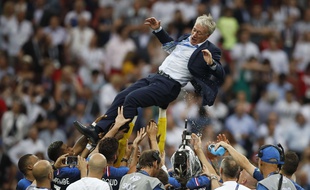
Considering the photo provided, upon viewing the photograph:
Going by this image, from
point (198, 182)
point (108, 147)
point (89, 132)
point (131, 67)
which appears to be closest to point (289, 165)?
point (198, 182)

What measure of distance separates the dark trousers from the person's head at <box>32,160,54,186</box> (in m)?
1.72

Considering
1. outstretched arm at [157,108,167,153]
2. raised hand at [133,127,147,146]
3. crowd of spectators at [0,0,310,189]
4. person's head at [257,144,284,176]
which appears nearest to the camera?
person's head at [257,144,284,176]

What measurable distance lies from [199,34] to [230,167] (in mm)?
2476

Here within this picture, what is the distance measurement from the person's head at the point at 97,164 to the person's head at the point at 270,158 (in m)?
2.17

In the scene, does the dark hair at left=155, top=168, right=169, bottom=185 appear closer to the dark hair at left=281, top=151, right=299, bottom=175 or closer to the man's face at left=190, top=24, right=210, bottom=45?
the dark hair at left=281, top=151, right=299, bottom=175

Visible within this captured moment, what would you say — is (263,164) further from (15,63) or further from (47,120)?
(15,63)

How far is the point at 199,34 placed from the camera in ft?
51.0

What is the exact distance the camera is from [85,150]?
15.6m

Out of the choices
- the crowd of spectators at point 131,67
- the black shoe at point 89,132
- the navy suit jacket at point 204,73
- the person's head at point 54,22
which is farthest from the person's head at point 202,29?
the person's head at point 54,22

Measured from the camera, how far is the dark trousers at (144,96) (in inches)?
607

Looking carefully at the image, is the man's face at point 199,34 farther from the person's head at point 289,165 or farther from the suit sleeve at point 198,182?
the person's head at point 289,165

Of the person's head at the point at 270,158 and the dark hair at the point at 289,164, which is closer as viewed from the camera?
the person's head at the point at 270,158

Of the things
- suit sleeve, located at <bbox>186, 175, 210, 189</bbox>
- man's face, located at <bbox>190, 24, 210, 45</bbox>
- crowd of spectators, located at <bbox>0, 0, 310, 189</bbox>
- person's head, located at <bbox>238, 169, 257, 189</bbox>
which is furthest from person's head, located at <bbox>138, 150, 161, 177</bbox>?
crowd of spectators, located at <bbox>0, 0, 310, 189</bbox>

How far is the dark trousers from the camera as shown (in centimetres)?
1541
